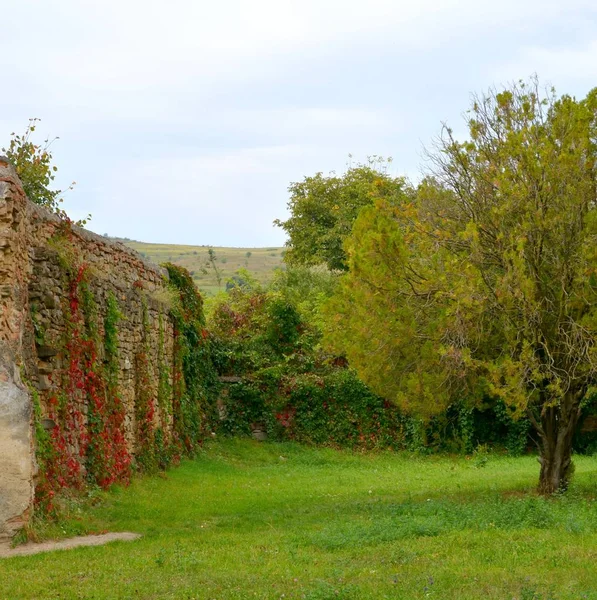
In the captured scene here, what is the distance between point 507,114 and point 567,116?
91 cm

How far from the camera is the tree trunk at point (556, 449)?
14062mm

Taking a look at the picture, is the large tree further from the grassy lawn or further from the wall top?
the wall top

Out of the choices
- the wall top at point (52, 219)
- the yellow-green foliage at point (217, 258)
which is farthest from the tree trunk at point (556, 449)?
the yellow-green foliage at point (217, 258)

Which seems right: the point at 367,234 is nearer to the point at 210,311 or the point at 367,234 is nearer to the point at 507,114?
the point at 507,114

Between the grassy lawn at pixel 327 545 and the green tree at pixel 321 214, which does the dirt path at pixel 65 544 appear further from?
the green tree at pixel 321 214

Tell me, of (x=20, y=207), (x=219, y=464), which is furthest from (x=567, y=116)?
(x=219, y=464)

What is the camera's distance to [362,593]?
764 centimetres

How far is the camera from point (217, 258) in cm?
9375

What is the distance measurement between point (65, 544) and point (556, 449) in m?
7.45

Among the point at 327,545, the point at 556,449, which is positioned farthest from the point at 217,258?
the point at 327,545

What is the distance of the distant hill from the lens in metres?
81.7

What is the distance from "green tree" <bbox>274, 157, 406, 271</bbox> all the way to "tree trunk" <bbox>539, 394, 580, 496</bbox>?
2696 cm

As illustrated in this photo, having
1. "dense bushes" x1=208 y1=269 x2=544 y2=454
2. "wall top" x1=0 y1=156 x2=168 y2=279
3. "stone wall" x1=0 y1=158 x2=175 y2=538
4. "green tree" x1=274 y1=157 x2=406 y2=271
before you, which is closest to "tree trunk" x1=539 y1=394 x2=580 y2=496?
"stone wall" x1=0 y1=158 x2=175 y2=538

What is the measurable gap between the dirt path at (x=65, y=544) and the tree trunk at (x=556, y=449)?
21.0 feet
